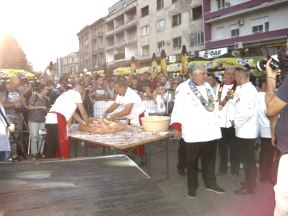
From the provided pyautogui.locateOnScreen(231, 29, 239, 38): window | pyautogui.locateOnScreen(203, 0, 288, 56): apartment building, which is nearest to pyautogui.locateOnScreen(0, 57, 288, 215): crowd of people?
pyautogui.locateOnScreen(203, 0, 288, 56): apartment building

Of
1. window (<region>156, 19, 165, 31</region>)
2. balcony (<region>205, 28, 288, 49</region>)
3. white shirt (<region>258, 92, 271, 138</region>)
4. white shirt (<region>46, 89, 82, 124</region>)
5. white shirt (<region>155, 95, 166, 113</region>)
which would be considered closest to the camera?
white shirt (<region>258, 92, 271, 138</region>)

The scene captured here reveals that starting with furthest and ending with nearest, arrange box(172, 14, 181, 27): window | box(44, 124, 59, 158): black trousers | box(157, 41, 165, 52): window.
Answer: box(157, 41, 165, 52): window, box(172, 14, 181, 27): window, box(44, 124, 59, 158): black trousers

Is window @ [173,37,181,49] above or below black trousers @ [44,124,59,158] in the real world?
A: above

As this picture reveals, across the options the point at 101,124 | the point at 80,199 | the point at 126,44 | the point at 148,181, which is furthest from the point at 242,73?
the point at 126,44

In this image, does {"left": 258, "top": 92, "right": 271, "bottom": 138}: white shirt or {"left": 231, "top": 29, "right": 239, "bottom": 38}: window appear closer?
{"left": 258, "top": 92, "right": 271, "bottom": 138}: white shirt

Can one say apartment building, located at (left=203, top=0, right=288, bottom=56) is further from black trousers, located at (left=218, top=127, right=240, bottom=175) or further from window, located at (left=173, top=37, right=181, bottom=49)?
black trousers, located at (left=218, top=127, right=240, bottom=175)

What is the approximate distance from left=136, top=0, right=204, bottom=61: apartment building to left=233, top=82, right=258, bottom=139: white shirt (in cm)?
3287

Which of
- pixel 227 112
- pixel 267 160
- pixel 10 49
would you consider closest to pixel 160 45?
pixel 10 49

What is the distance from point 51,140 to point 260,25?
27334 mm

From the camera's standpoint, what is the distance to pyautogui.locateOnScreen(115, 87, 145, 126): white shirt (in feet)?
21.9

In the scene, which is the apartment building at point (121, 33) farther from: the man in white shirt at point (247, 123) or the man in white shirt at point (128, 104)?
the man in white shirt at point (247, 123)

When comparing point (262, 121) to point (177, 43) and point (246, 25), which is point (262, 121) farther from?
point (177, 43)

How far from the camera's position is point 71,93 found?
6.25 meters

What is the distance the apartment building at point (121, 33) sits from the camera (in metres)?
56.6
